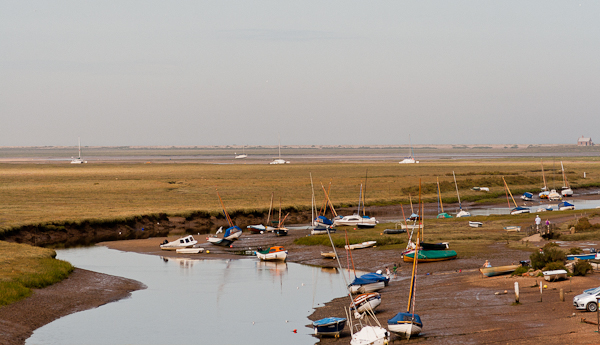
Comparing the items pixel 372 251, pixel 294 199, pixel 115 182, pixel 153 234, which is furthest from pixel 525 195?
pixel 115 182

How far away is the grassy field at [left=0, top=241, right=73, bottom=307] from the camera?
35844 millimetres

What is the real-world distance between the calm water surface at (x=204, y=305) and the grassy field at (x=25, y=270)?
141 inches

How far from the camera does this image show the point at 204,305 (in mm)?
37969

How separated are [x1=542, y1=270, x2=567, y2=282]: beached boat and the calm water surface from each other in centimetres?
1300

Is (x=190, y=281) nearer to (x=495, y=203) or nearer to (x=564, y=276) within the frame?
(x=564, y=276)

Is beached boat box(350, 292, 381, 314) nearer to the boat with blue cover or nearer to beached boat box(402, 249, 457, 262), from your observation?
the boat with blue cover

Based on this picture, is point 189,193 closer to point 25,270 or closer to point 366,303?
point 25,270

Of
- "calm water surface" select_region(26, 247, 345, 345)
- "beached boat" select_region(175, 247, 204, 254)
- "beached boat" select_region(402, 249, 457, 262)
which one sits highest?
"beached boat" select_region(402, 249, 457, 262)

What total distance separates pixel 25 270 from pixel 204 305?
13.4 meters

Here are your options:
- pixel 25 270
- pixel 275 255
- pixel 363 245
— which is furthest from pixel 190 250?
pixel 25 270

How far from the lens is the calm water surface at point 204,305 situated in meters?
31.1

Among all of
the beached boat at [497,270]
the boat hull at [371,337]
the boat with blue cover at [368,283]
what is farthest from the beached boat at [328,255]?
the boat hull at [371,337]

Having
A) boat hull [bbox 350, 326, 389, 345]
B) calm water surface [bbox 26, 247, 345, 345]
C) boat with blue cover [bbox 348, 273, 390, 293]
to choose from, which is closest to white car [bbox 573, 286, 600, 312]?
boat hull [bbox 350, 326, 389, 345]

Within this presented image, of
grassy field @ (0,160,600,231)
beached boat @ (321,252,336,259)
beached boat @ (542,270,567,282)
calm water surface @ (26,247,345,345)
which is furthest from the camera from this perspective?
grassy field @ (0,160,600,231)
